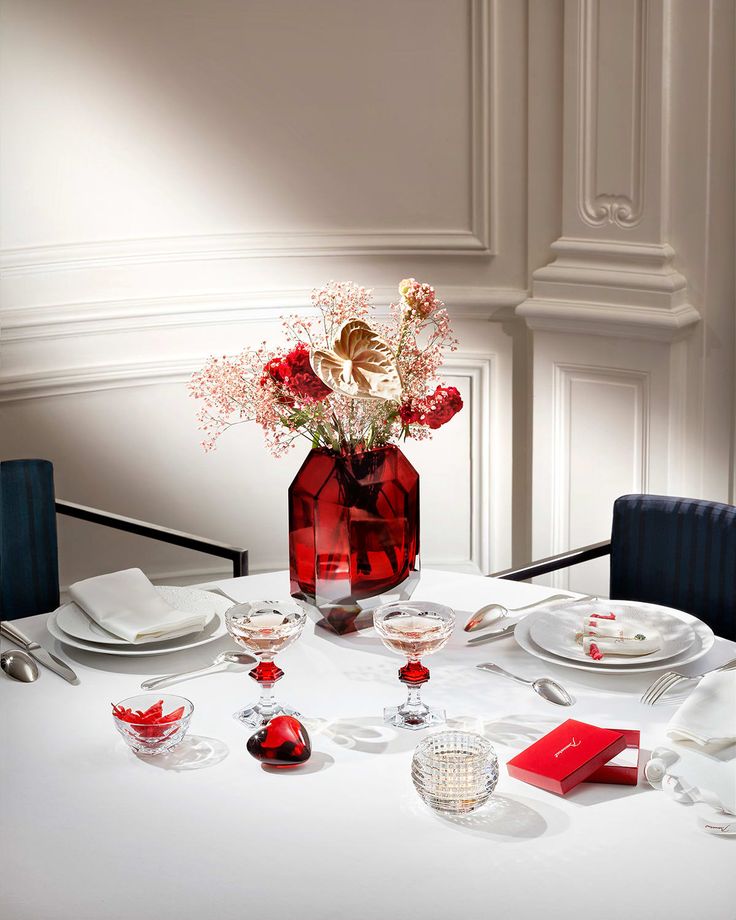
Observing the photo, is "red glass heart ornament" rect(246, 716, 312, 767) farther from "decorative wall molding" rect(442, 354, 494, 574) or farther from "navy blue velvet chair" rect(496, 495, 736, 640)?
"decorative wall molding" rect(442, 354, 494, 574)

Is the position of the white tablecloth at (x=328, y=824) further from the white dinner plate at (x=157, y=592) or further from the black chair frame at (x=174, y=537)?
the black chair frame at (x=174, y=537)

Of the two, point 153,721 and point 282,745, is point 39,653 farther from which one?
point 282,745

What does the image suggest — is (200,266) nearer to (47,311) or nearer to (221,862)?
(47,311)

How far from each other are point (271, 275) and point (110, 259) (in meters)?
0.51

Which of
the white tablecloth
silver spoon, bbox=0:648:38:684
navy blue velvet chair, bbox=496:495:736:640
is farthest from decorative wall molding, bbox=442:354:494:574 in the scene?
silver spoon, bbox=0:648:38:684

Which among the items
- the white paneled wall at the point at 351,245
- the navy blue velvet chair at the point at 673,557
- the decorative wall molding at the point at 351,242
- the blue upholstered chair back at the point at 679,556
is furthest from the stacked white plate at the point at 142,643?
the decorative wall molding at the point at 351,242

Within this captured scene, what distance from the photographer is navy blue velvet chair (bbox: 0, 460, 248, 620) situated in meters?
2.52

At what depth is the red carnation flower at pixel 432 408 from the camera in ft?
5.92

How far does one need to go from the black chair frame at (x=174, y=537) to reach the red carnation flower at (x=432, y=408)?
558 mm

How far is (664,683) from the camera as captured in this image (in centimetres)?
164

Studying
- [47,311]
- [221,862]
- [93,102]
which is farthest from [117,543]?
[221,862]

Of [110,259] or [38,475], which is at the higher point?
[110,259]

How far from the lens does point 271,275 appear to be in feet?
12.2

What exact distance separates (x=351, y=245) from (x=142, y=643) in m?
2.17
